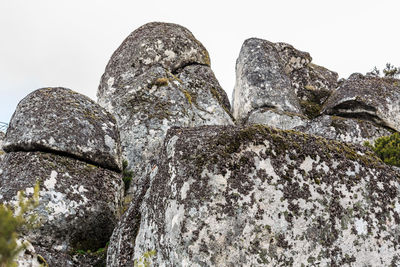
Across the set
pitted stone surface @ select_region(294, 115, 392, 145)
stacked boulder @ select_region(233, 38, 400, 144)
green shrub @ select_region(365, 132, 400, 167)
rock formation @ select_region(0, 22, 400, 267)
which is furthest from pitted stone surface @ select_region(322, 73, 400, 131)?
green shrub @ select_region(365, 132, 400, 167)

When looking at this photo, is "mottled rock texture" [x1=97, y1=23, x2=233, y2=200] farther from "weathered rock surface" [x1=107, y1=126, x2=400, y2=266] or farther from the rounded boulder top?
"weathered rock surface" [x1=107, y1=126, x2=400, y2=266]

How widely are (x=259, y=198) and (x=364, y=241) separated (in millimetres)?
1843

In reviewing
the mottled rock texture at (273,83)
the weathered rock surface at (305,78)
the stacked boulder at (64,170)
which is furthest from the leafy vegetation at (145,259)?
the weathered rock surface at (305,78)

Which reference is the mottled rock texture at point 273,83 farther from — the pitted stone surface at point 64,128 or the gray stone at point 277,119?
the pitted stone surface at point 64,128

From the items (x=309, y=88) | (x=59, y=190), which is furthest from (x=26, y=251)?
(x=309, y=88)

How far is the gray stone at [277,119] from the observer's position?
51.4 ft

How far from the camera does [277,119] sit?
15984mm

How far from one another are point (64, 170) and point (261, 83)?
35.6 feet

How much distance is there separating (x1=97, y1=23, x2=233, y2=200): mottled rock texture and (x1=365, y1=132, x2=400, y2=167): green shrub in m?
6.02

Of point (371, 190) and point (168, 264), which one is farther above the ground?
point (371, 190)

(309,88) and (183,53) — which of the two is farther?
(309,88)

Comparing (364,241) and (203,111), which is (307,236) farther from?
(203,111)

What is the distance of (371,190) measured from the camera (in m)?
6.66

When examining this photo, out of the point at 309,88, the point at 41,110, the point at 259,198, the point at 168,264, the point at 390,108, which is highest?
the point at 309,88
